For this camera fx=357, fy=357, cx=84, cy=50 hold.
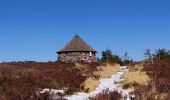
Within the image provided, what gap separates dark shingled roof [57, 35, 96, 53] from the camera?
48469 millimetres

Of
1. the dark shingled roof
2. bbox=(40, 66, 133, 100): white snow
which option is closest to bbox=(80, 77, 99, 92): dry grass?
bbox=(40, 66, 133, 100): white snow

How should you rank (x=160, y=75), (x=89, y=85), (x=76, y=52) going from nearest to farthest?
(x=89, y=85)
(x=160, y=75)
(x=76, y=52)

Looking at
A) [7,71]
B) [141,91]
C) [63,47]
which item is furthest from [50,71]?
[63,47]

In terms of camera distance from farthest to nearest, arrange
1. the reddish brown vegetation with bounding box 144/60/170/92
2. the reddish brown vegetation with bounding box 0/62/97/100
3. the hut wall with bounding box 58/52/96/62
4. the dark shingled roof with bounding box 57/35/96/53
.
A: the dark shingled roof with bounding box 57/35/96/53 < the hut wall with bounding box 58/52/96/62 < the reddish brown vegetation with bounding box 144/60/170/92 < the reddish brown vegetation with bounding box 0/62/97/100

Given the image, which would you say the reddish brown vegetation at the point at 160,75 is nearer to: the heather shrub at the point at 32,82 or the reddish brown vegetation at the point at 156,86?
the reddish brown vegetation at the point at 156,86

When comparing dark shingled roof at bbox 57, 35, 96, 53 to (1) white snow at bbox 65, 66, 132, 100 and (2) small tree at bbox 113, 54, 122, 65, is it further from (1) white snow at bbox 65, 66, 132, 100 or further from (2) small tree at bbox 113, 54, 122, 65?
(1) white snow at bbox 65, 66, 132, 100

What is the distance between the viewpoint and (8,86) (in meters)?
23.4

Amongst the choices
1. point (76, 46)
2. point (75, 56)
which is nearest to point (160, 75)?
point (75, 56)

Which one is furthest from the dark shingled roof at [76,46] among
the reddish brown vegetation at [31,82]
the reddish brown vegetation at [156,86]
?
the reddish brown vegetation at [31,82]

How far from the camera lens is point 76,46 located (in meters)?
48.9

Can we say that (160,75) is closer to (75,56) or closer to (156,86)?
(156,86)

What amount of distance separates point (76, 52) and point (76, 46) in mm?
944

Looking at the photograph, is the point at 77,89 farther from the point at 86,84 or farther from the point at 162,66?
the point at 162,66

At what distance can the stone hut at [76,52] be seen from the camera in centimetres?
4819
